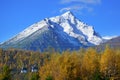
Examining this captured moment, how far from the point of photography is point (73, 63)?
120m

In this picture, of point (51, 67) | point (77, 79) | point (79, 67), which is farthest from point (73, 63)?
point (51, 67)

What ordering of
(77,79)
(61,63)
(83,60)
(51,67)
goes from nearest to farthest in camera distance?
1. (77,79)
2. (61,63)
3. (83,60)
4. (51,67)

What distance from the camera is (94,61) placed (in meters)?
122

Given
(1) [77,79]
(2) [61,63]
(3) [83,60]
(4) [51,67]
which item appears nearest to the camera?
(1) [77,79]

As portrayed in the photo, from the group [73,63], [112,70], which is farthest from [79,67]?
[112,70]

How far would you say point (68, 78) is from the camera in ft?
379

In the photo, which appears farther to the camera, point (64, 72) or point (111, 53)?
point (111, 53)

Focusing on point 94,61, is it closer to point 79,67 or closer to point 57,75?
point 79,67

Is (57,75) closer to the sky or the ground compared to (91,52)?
closer to the ground

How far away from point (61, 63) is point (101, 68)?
13317mm

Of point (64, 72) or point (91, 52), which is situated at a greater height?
point (91, 52)

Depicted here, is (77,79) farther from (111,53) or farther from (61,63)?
(111,53)

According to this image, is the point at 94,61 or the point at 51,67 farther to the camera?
the point at 51,67

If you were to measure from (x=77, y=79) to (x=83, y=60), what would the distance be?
19.3 metres
